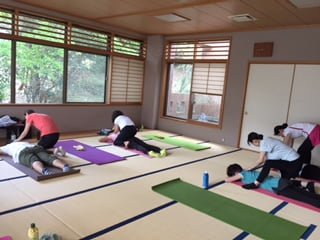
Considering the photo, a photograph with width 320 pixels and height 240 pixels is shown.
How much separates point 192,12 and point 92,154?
3.00 m

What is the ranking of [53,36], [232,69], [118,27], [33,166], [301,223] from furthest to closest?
[118,27] → [232,69] → [53,36] → [33,166] → [301,223]

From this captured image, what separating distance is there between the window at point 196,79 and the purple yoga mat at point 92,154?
3003 mm

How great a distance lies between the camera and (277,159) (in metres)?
3.68

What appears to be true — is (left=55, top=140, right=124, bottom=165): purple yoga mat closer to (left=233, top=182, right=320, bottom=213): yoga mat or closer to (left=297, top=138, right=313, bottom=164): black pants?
(left=233, top=182, right=320, bottom=213): yoga mat

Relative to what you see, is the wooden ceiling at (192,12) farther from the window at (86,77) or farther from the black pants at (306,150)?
the black pants at (306,150)

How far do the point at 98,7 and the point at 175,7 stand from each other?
4.90 ft

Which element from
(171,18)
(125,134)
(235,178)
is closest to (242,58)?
(171,18)

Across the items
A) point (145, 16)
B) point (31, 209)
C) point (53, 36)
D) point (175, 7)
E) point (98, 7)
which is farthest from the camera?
point (53, 36)

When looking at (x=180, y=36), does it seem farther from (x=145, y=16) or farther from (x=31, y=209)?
(x=31, y=209)

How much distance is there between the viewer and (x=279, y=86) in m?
5.60

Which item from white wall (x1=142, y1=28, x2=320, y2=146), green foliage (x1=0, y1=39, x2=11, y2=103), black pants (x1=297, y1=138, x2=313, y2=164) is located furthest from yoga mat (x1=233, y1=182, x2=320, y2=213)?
green foliage (x1=0, y1=39, x2=11, y2=103)

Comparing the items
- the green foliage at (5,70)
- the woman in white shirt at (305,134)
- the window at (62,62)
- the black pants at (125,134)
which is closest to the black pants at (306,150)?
the woman in white shirt at (305,134)

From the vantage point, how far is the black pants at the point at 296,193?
10.6ft

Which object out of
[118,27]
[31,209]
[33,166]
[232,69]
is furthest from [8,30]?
[232,69]
